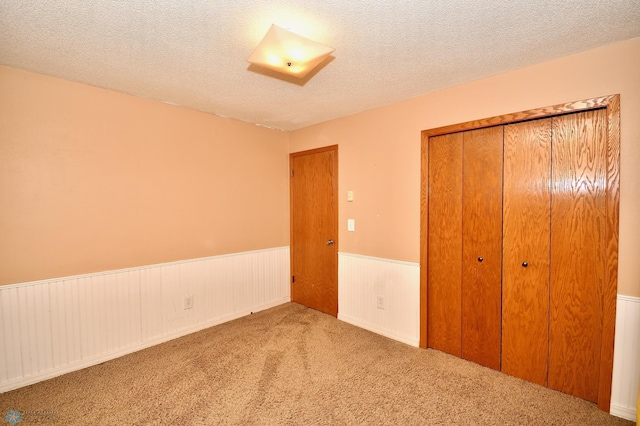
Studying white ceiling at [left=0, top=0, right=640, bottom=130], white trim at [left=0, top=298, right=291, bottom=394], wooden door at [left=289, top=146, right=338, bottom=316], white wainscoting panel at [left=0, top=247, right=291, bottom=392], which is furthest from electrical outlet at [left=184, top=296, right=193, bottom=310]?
white ceiling at [left=0, top=0, right=640, bottom=130]

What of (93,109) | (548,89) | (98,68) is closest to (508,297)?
(548,89)

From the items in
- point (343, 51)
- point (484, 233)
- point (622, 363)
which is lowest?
point (622, 363)

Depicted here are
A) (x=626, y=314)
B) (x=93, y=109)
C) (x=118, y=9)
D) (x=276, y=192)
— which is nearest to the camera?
(x=118, y=9)

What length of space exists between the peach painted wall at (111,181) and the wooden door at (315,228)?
0.60 metres

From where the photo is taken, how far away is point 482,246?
253 centimetres

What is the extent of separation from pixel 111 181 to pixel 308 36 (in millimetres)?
2162

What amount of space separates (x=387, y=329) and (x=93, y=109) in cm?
348

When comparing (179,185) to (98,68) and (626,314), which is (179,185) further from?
(626,314)

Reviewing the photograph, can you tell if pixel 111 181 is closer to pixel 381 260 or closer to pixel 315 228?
pixel 315 228

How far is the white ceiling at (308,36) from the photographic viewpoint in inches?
61.7

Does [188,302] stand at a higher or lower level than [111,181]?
lower

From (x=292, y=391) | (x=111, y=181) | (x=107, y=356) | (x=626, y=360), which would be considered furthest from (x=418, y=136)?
(x=107, y=356)

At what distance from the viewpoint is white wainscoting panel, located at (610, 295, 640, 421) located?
1.88 meters

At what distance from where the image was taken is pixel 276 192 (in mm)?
4047
